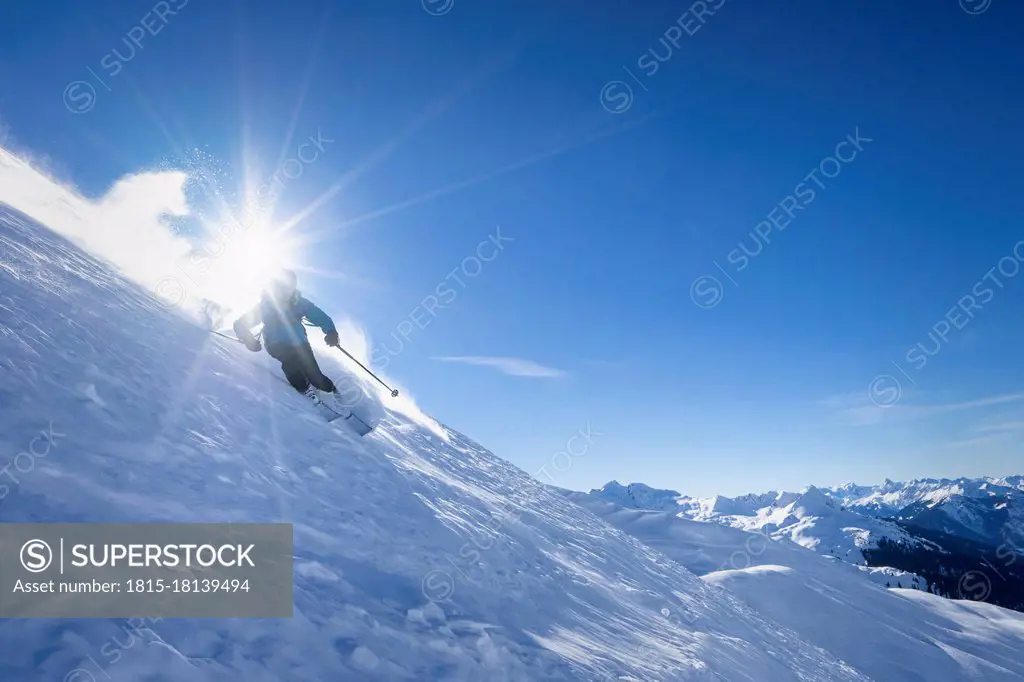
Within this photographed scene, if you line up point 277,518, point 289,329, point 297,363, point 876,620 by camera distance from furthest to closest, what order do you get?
point 876,620, point 297,363, point 289,329, point 277,518

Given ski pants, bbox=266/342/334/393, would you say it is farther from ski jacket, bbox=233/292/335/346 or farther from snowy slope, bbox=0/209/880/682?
snowy slope, bbox=0/209/880/682

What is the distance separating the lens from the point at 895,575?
7264 inches

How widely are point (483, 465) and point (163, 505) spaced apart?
14.2 meters

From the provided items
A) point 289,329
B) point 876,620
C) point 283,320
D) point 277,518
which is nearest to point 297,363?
point 289,329

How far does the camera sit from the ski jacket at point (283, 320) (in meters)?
13.1

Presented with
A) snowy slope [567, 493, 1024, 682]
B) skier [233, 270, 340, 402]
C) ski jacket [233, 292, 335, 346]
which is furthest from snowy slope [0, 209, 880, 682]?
snowy slope [567, 493, 1024, 682]

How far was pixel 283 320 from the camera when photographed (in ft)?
43.0

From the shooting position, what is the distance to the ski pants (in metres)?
13.1

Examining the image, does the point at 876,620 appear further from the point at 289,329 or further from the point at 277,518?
the point at 277,518

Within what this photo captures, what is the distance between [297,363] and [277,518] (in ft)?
22.1

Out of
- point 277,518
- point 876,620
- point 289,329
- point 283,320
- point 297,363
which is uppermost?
point 876,620

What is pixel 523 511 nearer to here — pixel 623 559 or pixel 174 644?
pixel 623 559

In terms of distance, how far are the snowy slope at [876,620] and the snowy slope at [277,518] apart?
17517 mm

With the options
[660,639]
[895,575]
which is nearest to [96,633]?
[660,639]
